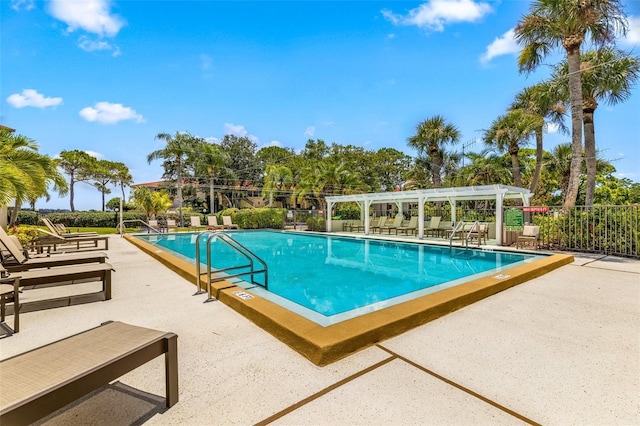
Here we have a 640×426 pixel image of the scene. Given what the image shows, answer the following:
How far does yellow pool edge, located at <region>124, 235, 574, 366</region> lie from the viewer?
2.88 metres

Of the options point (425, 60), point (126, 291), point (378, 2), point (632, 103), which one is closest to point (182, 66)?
point (378, 2)

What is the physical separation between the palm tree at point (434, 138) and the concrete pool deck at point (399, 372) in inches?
827

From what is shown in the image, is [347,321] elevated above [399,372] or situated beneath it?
elevated above

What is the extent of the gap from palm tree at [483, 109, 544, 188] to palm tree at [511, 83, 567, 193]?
0.42m

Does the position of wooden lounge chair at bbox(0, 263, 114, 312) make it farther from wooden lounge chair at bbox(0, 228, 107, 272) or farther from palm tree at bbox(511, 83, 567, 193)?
palm tree at bbox(511, 83, 567, 193)

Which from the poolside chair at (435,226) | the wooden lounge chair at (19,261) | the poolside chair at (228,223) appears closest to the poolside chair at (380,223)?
the poolside chair at (435,226)

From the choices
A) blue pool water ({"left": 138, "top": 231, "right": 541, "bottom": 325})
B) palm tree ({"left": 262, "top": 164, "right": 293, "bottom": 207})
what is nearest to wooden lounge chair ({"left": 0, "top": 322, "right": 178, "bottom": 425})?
blue pool water ({"left": 138, "top": 231, "right": 541, "bottom": 325})

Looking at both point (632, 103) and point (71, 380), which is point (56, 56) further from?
point (632, 103)

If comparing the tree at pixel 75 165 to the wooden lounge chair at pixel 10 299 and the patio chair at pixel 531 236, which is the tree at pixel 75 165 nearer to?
the wooden lounge chair at pixel 10 299

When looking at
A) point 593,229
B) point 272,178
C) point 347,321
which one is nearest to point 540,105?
point 593,229

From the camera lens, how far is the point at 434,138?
77.5 ft

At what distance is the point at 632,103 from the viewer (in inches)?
504

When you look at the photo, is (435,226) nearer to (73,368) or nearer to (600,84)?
(600,84)

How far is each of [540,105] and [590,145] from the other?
3.73m
